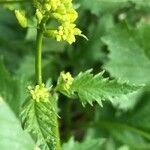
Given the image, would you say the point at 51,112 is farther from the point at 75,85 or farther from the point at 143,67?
the point at 143,67

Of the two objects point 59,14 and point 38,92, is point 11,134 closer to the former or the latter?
point 38,92

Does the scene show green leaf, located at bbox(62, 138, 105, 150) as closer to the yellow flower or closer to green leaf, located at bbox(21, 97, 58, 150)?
green leaf, located at bbox(21, 97, 58, 150)

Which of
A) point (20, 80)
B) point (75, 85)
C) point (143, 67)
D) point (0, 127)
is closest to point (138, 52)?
point (143, 67)

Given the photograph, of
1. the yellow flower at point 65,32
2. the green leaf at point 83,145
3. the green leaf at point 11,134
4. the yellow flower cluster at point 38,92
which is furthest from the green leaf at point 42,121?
the green leaf at point 83,145

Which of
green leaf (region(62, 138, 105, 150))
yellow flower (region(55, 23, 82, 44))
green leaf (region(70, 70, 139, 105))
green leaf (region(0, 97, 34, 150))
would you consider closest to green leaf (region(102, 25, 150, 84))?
green leaf (region(62, 138, 105, 150))

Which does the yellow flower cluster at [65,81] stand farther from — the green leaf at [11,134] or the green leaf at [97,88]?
the green leaf at [11,134]

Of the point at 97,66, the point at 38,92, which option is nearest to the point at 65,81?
the point at 38,92
